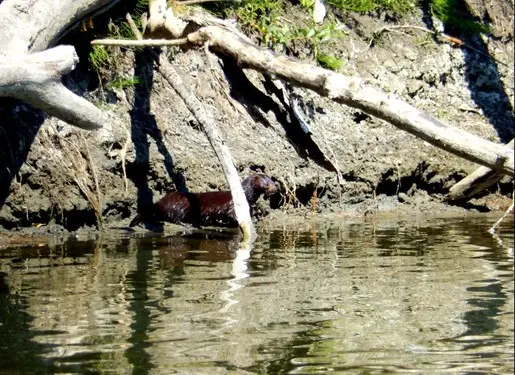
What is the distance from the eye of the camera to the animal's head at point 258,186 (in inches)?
427

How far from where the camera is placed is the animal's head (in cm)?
1084

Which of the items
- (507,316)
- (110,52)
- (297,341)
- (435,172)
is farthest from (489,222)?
(297,341)

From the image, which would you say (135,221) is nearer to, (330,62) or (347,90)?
(330,62)

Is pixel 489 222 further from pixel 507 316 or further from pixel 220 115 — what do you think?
pixel 507 316

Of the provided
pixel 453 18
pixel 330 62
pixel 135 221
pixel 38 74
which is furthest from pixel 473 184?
pixel 38 74

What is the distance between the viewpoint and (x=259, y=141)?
37.8 ft

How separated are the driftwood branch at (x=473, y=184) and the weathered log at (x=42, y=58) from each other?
4727 millimetres

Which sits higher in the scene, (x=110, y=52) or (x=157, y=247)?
(x=110, y=52)

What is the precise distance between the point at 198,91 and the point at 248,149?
0.87 meters

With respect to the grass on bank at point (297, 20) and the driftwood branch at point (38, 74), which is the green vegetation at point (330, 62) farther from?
the driftwood branch at point (38, 74)

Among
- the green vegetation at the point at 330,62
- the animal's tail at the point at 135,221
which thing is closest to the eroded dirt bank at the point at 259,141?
the animal's tail at the point at 135,221

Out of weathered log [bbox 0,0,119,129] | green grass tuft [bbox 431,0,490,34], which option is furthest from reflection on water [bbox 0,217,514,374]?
green grass tuft [bbox 431,0,490,34]

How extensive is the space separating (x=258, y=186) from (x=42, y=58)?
13.2 ft

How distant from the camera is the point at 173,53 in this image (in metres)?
11.4
